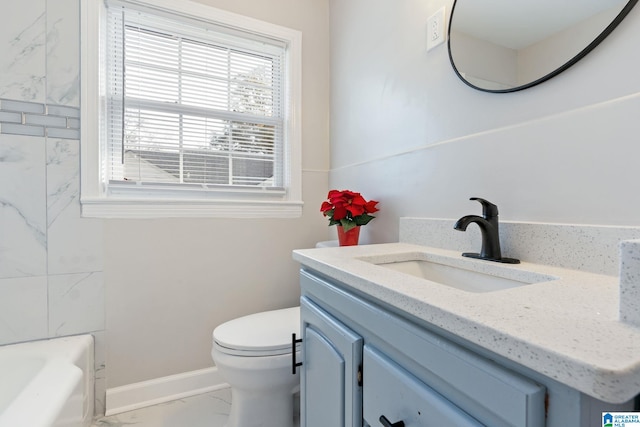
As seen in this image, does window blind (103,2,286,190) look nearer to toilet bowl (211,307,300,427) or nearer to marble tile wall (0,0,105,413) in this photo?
marble tile wall (0,0,105,413)

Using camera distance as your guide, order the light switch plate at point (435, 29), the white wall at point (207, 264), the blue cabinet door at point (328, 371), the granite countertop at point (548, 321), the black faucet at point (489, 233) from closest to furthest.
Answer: the granite countertop at point (548, 321) → the blue cabinet door at point (328, 371) → the black faucet at point (489, 233) → the light switch plate at point (435, 29) → the white wall at point (207, 264)

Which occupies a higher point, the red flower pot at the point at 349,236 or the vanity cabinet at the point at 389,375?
the red flower pot at the point at 349,236

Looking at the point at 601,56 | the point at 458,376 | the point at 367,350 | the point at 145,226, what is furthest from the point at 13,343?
the point at 601,56

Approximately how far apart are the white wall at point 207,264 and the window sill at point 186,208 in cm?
4

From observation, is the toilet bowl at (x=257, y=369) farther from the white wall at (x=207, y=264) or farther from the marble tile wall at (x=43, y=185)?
the marble tile wall at (x=43, y=185)

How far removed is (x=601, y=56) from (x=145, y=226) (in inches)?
72.3

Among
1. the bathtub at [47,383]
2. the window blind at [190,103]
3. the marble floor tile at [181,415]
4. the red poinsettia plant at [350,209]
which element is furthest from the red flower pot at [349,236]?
the bathtub at [47,383]

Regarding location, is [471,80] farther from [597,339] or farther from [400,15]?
[597,339]

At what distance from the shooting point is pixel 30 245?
136cm

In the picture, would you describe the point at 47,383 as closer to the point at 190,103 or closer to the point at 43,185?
the point at 43,185

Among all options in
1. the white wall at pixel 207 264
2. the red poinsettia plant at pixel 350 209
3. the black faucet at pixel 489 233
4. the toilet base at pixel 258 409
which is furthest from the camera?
the white wall at pixel 207 264

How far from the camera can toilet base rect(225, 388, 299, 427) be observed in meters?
1.29

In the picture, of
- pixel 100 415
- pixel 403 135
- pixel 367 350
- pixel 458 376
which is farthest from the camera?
pixel 100 415

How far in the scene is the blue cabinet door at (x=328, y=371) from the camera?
0.69 meters
